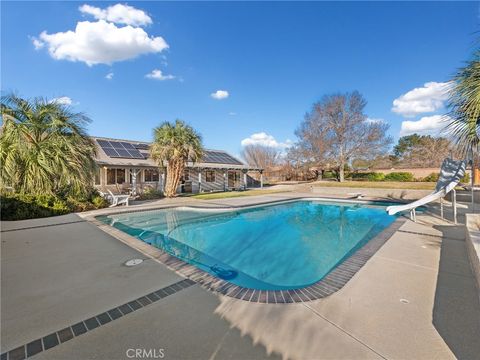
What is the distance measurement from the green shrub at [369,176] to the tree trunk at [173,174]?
2199 centimetres

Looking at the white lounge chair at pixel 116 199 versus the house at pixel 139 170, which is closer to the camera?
the white lounge chair at pixel 116 199

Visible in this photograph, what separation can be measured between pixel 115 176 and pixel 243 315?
53.7 ft

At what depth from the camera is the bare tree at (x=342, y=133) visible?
923 inches

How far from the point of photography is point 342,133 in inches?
962

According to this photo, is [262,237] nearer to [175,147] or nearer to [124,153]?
[175,147]

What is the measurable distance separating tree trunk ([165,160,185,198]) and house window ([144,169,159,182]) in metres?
3.54

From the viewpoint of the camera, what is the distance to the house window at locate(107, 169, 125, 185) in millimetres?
15742

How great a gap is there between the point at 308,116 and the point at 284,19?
15030 mm

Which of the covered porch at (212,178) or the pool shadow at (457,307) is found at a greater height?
the covered porch at (212,178)

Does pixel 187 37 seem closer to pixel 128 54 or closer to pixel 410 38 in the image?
pixel 128 54

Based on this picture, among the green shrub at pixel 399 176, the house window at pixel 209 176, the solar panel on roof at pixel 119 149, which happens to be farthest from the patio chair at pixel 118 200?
the green shrub at pixel 399 176

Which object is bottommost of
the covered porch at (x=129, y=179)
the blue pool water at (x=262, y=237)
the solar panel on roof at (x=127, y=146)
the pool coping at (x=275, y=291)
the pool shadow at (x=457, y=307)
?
the blue pool water at (x=262, y=237)

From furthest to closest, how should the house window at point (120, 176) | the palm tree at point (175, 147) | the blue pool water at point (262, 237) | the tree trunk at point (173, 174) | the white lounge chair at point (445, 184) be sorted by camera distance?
the house window at point (120, 176), the tree trunk at point (173, 174), the palm tree at point (175, 147), the white lounge chair at point (445, 184), the blue pool water at point (262, 237)

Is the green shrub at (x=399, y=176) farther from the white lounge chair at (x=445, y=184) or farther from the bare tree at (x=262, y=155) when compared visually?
the bare tree at (x=262, y=155)
